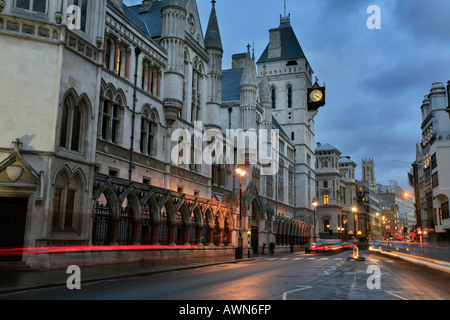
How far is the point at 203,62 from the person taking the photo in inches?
1604

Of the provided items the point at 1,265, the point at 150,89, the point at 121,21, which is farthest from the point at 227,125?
the point at 1,265

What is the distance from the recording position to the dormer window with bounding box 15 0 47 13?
1939 cm

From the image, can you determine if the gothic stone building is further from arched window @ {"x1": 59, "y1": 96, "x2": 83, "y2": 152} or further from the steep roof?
the steep roof

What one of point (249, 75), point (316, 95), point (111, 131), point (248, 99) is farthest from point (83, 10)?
point (316, 95)

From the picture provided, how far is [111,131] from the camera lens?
27.4m

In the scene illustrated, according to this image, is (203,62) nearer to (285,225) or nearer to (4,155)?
(4,155)

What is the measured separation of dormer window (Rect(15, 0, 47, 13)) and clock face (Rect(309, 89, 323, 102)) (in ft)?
226

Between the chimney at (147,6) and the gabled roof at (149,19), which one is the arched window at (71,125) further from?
the chimney at (147,6)

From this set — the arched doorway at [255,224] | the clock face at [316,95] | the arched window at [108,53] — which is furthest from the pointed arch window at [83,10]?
the clock face at [316,95]

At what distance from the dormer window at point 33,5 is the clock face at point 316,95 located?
6901cm

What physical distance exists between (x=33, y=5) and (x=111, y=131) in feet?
31.4

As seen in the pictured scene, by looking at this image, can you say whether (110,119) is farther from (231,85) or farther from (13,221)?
(231,85)

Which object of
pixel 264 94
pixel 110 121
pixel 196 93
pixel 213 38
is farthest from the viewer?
pixel 264 94

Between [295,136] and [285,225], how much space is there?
2851cm
